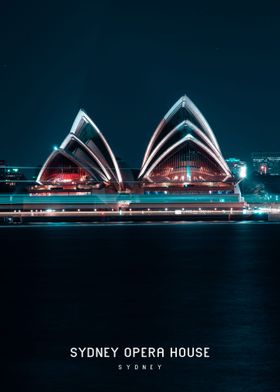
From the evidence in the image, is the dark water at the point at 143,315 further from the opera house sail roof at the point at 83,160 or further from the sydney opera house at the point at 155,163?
the opera house sail roof at the point at 83,160

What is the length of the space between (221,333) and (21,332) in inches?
113

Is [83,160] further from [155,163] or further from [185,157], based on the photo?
[185,157]

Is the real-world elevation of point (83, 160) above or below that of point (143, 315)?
above

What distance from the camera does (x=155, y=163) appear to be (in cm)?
5500

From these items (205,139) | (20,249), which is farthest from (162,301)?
(205,139)

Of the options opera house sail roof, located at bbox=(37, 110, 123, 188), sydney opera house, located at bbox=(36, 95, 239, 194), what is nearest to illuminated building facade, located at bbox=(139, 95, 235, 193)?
sydney opera house, located at bbox=(36, 95, 239, 194)

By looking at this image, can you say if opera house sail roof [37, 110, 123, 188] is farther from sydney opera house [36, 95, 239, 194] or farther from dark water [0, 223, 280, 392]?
dark water [0, 223, 280, 392]

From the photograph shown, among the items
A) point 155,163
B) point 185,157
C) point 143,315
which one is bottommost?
point 143,315

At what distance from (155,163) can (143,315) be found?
4380 cm

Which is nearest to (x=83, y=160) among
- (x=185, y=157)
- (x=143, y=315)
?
(x=185, y=157)

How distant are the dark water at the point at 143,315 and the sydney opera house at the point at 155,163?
30.1 metres

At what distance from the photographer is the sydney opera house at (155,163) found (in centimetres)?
5272

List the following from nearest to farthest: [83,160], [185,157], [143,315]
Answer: [143,315]
[83,160]
[185,157]

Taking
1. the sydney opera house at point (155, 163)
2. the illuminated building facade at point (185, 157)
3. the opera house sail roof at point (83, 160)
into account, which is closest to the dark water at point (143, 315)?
the illuminated building facade at point (185, 157)
